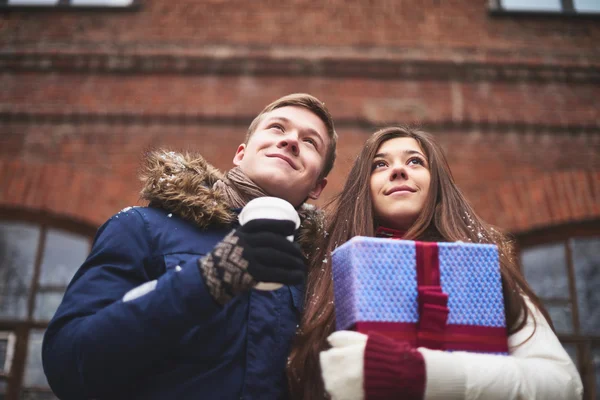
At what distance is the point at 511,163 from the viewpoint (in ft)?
14.7

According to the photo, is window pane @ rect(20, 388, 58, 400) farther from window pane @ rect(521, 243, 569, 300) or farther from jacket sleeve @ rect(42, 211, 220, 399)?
window pane @ rect(521, 243, 569, 300)

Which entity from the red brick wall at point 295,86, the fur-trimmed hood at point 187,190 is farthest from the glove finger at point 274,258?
the red brick wall at point 295,86

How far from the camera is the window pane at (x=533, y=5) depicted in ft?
16.5

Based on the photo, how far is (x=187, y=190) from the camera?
196cm

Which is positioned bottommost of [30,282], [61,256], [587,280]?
[30,282]

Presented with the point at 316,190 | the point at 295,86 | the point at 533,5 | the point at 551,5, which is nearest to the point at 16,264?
the point at 295,86

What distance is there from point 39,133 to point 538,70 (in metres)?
4.01

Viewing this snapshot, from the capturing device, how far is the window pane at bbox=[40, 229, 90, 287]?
4371 millimetres

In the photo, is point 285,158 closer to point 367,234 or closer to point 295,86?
point 367,234

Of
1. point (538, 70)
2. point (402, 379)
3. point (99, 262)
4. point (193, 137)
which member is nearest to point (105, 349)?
point (99, 262)

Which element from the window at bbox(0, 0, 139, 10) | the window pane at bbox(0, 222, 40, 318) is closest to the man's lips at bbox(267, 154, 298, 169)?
the window pane at bbox(0, 222, 40, 318)

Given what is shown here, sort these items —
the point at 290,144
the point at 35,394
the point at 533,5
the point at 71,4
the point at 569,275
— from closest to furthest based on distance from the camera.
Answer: the point at 290,144
the point at 35,394
the point at 569,275
the point at 71,4
the point at 533,5

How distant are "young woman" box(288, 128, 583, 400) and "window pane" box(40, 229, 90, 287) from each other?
2.85 meters

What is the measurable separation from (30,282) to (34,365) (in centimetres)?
62
